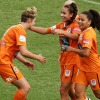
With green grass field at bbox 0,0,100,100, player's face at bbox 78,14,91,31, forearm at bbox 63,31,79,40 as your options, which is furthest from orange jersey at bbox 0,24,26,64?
green grass field at bbox 0,0,100,100

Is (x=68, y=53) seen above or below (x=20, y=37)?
below

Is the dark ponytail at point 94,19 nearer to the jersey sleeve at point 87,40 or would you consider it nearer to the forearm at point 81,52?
the jersey sleeve at point 87,40

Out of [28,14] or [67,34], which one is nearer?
[67,34]

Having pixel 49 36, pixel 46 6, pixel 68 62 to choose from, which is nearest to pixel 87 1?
pixel 46 6

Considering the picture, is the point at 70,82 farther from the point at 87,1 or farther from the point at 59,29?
the point at 87,1

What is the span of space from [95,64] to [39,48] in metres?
5.07

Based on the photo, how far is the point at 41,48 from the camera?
44.8 ft

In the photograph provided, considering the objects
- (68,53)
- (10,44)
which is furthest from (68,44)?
(10,44)

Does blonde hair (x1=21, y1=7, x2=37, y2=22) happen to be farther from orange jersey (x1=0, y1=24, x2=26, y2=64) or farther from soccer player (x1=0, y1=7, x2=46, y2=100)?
orange jersey (x1=0, y1=24, x2=26, y2=64)

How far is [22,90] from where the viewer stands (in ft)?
29.1

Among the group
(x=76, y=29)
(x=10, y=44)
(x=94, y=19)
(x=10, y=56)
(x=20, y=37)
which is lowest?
(x=10, y=56)

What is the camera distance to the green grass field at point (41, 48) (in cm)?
1048

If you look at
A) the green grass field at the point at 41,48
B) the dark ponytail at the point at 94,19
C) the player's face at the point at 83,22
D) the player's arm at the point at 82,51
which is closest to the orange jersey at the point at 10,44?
the player's arm at the point at 82,51

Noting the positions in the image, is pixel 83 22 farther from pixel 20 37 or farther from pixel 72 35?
pixel 20 37
